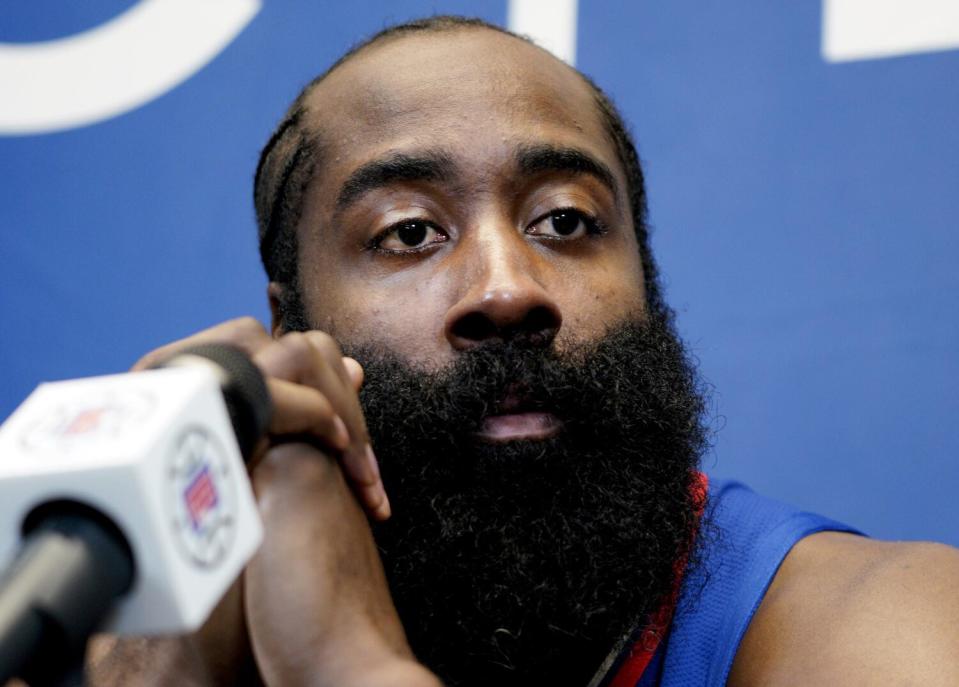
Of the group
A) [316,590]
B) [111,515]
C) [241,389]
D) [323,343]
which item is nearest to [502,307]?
[323,343]

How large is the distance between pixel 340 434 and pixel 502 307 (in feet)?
1.12

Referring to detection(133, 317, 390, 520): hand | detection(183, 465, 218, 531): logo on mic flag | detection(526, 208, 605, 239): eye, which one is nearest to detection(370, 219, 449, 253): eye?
detection(526, 208, 605, 239): eye

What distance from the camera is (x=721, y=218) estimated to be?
165 cm

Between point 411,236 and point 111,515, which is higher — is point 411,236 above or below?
below

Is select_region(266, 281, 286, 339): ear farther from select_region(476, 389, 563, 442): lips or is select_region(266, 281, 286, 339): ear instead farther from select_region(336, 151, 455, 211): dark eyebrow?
select_region(476, 389, 563, 442): lips

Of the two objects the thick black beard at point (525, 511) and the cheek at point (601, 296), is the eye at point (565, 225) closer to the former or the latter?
the cheek at point (601, 296)

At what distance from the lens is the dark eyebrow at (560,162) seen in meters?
1.23

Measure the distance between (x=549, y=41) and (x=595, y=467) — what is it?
34.8 inches

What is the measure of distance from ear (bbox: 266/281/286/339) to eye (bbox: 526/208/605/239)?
35cm

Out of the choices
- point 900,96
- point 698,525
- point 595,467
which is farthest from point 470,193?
point 900,96

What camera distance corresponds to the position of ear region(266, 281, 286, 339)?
1414 millimetres

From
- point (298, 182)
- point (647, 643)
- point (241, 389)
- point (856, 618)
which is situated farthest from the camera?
point (298, 182)

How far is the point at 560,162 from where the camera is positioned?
126cm

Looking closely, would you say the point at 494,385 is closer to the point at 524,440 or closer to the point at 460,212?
the point at 524,440
